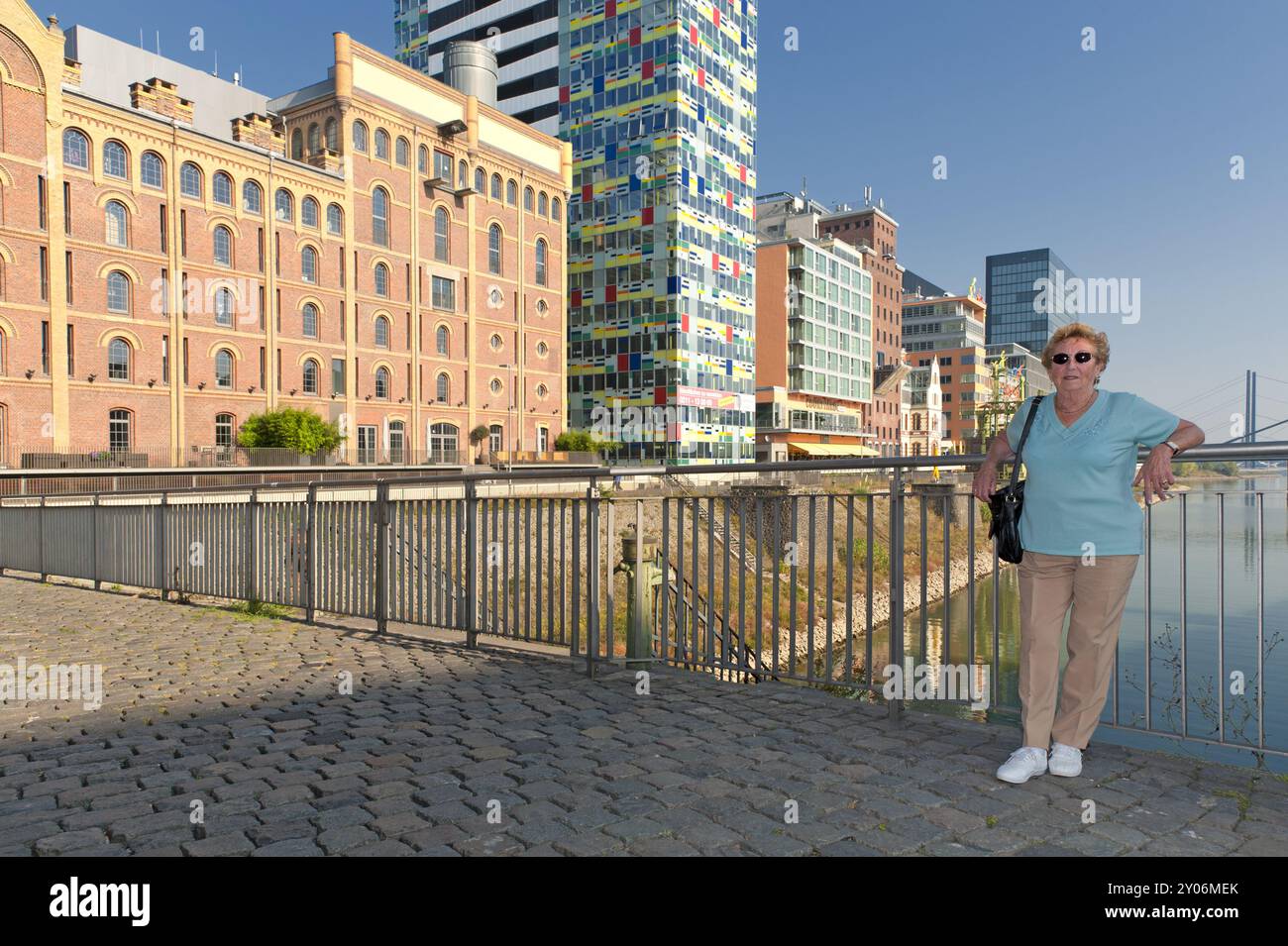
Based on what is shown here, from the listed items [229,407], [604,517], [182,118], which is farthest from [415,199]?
[604,517]

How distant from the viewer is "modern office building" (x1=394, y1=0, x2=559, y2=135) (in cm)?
7512

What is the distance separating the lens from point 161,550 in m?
11.6

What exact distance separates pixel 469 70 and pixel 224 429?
3832 cm

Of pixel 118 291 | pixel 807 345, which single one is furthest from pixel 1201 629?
pixel 807 345

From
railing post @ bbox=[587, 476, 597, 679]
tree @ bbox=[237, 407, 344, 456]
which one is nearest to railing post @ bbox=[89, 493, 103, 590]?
railing post @ bbox=[587, 476, 597, 679]

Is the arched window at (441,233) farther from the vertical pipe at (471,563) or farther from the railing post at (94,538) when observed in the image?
the vertical pipe at (471,563)

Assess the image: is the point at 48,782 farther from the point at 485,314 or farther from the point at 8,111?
the point at 485,314

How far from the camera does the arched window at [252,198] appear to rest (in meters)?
46.8

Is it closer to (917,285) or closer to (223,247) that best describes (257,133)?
(223,247)

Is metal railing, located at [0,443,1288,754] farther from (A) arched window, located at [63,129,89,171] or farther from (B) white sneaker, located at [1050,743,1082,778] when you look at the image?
(A) arched window, located at [63,129,89,171]

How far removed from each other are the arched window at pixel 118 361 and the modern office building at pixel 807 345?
51491 mm

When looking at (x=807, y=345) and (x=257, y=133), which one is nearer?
(x=257, y=133)

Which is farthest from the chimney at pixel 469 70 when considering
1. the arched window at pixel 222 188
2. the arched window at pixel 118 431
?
the arched window at pixel 118 431
